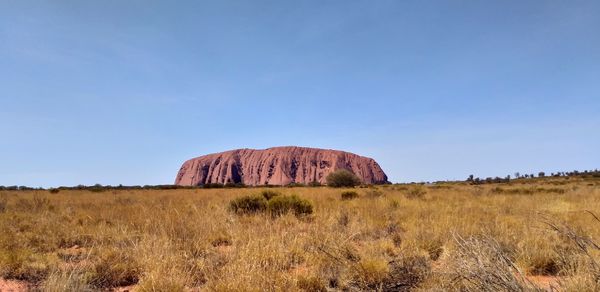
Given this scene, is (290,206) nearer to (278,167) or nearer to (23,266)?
(23,266)

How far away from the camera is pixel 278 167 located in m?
156

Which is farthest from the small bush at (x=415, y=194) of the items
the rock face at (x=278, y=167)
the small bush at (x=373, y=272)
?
the rock face at (x=278, y=167)

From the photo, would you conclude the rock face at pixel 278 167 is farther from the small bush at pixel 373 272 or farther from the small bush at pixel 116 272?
the small bush at pixel 373 272

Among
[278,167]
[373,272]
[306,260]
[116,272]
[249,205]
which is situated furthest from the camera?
[278,167]

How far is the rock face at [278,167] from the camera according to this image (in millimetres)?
152625

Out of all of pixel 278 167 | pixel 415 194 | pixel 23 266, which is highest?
pixel 278 167

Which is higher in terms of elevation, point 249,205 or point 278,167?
point 278,167

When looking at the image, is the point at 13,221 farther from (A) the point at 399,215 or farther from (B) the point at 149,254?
(A) the point at 399,215

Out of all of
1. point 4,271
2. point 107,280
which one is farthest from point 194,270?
point 4,271

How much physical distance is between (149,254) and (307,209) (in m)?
6.89

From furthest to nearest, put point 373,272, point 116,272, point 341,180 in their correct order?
point 341,180
point 116,272
point 373,272

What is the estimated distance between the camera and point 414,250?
18.2 feet

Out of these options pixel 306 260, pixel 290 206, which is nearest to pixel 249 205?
pixel 290 206

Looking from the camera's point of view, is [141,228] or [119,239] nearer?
[119,239]
